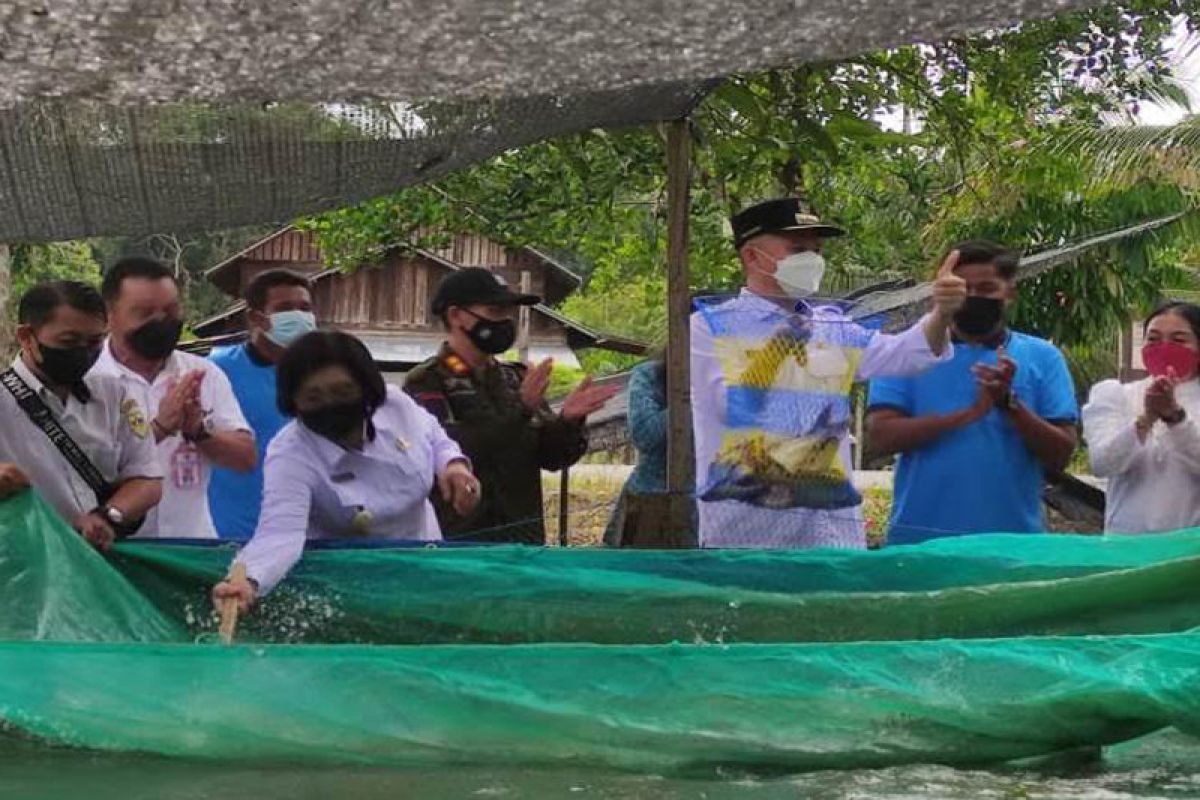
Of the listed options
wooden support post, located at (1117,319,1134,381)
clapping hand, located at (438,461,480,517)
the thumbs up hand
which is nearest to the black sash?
clapping hand, located at (438,461,480,517)

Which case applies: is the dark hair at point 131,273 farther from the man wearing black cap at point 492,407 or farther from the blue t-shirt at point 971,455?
the blue t-shirt at point 971,455

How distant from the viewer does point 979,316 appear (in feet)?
15.3

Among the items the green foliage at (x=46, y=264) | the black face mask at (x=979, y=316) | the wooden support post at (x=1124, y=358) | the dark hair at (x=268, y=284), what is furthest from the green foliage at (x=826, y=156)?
the wooden support post at (x=1124, y=358)

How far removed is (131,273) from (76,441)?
26.2 inches

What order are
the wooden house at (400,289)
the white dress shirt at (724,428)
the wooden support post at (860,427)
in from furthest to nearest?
the wooden house at (400,289) → the wooden support post at (860,427) → the white dress shirt at (724,428)

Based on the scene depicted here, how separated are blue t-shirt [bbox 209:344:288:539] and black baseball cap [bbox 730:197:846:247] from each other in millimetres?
1370

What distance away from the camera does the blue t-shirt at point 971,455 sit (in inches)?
183

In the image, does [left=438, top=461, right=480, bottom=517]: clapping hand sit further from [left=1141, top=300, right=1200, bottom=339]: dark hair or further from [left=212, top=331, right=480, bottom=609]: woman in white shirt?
[left=1141, top=300, right=1200, bottom=339]: dark hair

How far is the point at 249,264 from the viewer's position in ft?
65.7

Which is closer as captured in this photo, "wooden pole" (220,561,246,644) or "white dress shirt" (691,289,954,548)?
"wooden pole" (220,561,246,644)

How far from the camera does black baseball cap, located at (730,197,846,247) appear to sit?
439 cm

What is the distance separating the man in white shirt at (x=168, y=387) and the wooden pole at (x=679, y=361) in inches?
46.9

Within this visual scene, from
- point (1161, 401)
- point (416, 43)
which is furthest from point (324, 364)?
point (1161, 401)

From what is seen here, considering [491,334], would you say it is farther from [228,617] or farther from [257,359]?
[228,617]
